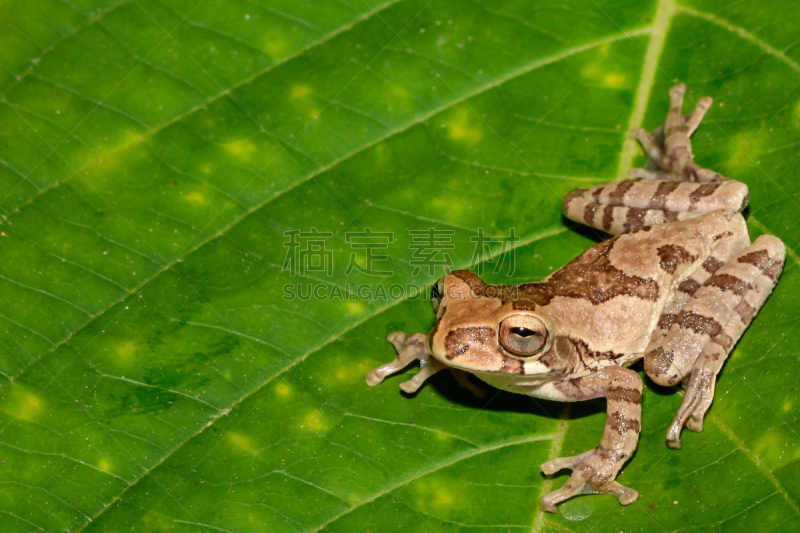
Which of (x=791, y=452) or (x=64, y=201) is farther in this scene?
(x=64, y=201)

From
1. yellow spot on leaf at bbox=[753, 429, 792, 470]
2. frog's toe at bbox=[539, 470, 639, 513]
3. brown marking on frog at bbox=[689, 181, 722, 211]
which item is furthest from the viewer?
brown marking on frog at bbox=[689, 181, 722, 211]

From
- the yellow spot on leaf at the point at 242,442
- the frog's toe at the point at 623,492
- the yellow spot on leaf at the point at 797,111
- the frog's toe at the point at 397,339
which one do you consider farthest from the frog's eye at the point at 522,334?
the yellow spot on leaf at the point at 797,111

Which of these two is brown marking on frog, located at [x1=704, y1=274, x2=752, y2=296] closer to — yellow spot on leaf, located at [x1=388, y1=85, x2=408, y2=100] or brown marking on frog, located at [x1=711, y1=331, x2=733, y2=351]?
brown marking on frog, located at [x1=711, y1=331, x2=733, y2=351]

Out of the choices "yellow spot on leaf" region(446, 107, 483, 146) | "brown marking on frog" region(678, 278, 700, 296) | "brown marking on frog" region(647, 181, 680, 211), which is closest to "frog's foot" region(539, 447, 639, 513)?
"brown marking on frog" region(678, 278, 700, 296)

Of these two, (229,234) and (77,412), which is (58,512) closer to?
(77,412)

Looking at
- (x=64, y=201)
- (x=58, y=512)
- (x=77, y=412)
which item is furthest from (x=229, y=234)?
(x=58, y=512)
